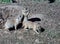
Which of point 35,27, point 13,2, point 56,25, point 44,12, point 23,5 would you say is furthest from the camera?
point 13,2

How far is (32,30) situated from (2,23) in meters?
1.83

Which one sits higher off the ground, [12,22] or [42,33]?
[12,22]

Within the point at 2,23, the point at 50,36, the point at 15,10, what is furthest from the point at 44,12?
the point at 50,36

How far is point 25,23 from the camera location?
10328mm

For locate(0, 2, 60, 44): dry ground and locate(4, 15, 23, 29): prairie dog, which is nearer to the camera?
locate(0, 2, 60, 44): dry ground

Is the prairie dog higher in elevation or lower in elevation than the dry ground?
higher

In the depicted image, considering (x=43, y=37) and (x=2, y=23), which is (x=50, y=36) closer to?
(x=43, y=37)

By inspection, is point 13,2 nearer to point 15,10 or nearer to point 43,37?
point 15,10

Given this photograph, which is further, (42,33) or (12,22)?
(12,22)

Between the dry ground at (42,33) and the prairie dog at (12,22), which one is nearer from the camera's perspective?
the dry ground at (42,33)

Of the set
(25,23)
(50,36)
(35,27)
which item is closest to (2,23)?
(25,23)

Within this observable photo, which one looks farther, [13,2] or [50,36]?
[13,2]

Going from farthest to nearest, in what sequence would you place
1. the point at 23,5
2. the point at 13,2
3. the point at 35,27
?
1. the point at 13,2
2. the point at 23,5
3. the point at 35,27

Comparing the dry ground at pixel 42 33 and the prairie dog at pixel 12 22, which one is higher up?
the prairie dog at pixel 12 22
